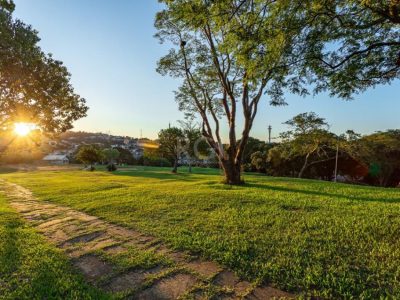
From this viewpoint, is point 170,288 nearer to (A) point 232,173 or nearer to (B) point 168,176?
(A) point 232,173

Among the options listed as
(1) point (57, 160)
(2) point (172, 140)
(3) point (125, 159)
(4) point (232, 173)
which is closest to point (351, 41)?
(4) point (232, 173)

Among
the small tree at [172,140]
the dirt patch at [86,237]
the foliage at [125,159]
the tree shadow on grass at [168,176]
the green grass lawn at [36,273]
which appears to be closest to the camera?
the green grass lawn at [36,273]

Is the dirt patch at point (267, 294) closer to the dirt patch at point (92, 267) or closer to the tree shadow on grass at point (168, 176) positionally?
the dirt patch at point (92, 267)

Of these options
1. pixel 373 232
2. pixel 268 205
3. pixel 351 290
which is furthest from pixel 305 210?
pixel 351 290

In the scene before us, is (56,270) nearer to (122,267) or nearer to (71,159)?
(122,267)

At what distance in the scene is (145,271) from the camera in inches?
157

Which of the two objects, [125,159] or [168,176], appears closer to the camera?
[168,176]

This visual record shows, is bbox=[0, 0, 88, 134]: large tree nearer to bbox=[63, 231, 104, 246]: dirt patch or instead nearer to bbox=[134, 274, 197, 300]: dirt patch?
bbox=[63, 231, 104, 246]: dirt patch

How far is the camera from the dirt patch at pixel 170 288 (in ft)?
11.0

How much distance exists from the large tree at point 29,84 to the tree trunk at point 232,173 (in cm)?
796

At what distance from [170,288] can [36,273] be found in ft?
7.00

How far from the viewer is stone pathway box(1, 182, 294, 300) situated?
337 cm

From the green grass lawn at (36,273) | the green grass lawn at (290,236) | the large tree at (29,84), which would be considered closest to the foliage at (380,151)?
the green grass lawn at (290,236)

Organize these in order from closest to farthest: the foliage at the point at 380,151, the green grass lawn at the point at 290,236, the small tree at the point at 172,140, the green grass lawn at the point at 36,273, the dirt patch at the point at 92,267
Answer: the green grass lawn at the point at 36,273 < the green grass lawn at the point at 290,236 < the dirt patch at the point at 92,267 < the foliage at the point at 380,151 < the small tree at the point at 172,140
